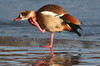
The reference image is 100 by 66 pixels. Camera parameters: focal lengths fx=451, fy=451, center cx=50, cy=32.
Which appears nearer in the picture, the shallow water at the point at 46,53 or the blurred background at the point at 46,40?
the shallow water at the point at 46,53

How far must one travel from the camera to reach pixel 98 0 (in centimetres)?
1527

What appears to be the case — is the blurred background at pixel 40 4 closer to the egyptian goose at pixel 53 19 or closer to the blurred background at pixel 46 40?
the blurred background at pixel 46 40

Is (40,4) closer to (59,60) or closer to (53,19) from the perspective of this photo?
(53,19)

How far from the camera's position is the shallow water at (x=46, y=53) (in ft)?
25.7

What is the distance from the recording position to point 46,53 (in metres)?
8.94

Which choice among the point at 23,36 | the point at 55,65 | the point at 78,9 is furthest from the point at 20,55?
the point at 78,9

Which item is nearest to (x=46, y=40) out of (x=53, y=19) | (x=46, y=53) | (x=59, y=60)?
(x=53, y=19)

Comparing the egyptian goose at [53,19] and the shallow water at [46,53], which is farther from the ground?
the egyptian goose at [53,19]

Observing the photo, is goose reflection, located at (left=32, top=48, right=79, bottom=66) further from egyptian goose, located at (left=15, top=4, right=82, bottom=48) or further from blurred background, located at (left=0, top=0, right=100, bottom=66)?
egyptian goose, located at (left=15, top=4, right=82, bottom=48)

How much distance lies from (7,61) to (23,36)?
3.49 meters

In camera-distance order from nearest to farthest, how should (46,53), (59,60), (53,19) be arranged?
(59,60)
(46,53)
(53,19)

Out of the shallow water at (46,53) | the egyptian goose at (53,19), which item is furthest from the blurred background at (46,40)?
the egyptian goose at (53,19)

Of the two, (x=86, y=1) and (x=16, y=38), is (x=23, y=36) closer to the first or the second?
(x=16, y=38)

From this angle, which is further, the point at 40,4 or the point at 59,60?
the point at 40,4
